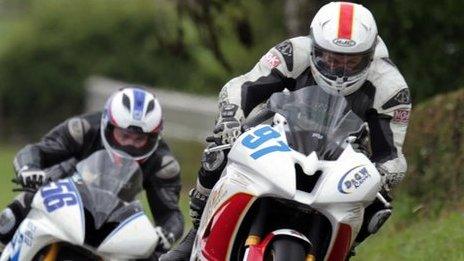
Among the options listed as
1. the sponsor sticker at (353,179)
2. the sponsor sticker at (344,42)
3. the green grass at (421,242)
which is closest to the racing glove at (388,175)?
the sponsor sticker at (353,179)

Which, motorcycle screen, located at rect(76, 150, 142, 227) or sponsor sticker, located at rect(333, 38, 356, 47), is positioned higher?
sponsor sticker, located at rect(333, 38, 356, 47)

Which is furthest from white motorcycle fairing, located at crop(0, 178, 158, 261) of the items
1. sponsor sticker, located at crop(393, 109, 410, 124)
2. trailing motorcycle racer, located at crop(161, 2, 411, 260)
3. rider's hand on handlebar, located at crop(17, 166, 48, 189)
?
sponsor sticker, located at crop(393, 109, 410, 124)

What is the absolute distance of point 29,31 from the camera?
42.1m

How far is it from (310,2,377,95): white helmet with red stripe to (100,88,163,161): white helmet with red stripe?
222cm

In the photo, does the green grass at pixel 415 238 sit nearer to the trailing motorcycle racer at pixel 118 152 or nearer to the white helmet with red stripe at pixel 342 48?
the trailing motorcycle racer at pixel 118 152

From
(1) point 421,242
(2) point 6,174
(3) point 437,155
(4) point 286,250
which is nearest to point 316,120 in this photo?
(4) point 286,250

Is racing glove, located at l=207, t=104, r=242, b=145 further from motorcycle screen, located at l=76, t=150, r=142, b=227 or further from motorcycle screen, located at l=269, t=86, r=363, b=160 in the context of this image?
motorcycle screen, located at l=76, t=150, r=142, b=227

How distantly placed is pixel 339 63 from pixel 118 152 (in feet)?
8.14

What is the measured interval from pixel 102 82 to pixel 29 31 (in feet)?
11.4

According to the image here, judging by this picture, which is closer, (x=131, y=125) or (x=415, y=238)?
(x=131, y=125)

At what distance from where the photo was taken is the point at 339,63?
8.45 m

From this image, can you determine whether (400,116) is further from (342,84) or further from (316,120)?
(316,120)

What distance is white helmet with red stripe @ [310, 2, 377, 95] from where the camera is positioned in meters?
8.38

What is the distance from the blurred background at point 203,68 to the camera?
14.5 meters
